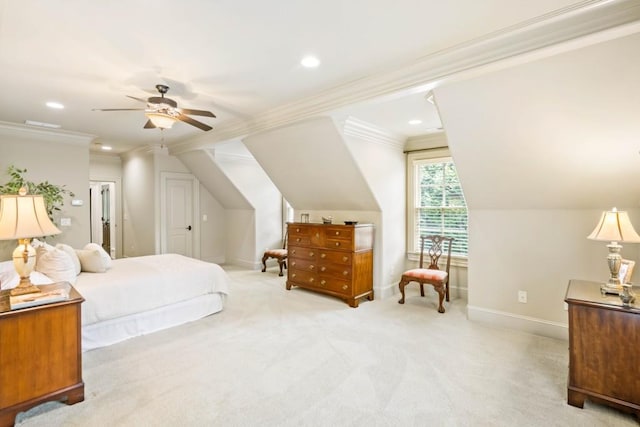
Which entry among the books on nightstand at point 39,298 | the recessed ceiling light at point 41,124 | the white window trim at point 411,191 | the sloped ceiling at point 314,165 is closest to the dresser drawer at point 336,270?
the sloped ceiling at point 314,165

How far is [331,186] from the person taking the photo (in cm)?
486

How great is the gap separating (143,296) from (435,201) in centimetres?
419

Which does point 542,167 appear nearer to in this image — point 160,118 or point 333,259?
point 333,259

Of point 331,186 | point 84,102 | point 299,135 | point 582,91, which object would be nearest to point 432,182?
point 331,186

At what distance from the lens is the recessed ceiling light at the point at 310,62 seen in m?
2.75

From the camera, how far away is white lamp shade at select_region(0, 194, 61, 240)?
2104 millimetres

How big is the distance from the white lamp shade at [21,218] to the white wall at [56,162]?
12.5 feet

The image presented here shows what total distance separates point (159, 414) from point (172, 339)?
125 cm

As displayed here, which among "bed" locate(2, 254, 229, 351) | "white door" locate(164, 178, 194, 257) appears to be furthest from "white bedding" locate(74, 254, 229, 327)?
"white door" locate(164, 178, 194, 257)

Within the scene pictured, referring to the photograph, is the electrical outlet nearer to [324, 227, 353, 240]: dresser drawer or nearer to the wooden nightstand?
[324, 227, 353, 240]: dresser drawer

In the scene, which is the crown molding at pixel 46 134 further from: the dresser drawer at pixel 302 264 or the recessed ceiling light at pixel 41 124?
the dresser drawer at pixel 302 264

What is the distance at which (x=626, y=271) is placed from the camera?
8.04ft

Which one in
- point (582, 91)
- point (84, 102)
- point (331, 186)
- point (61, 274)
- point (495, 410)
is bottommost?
point (495, 410)

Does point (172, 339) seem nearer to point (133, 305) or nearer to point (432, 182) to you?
point (133, 305)
